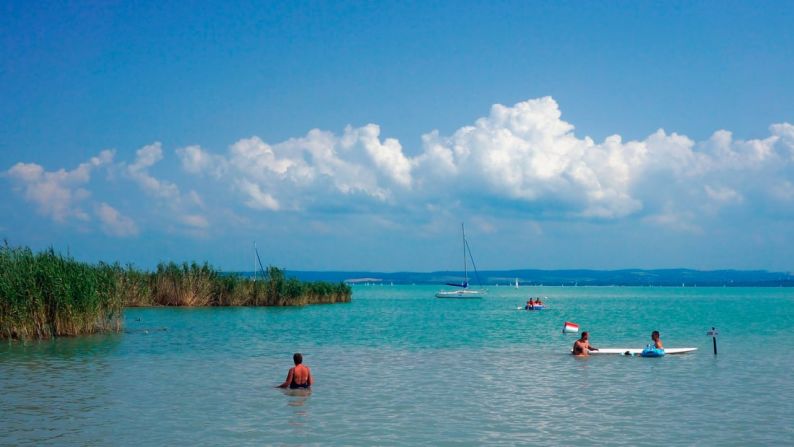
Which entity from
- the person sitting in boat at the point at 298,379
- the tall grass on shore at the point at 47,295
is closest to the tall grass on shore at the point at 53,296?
the tall grass on shore at the point at 47,295

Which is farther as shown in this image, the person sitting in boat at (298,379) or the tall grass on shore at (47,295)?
the tall grass on shore at (47,295)

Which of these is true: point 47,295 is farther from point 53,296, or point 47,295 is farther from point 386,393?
point 386,393

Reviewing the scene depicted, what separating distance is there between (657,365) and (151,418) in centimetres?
2048

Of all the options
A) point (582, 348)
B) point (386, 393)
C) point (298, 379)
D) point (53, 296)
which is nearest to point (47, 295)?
Result: point (53, 296)

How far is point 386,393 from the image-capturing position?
2305cm

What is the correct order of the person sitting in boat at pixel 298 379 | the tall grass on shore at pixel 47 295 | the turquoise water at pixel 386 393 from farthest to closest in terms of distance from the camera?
the tall grass on shore at pixel 47 295 → the person sitting in boat at pixel 298 379 → the turquoise water at pixel 386 393

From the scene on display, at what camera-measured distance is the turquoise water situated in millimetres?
17297

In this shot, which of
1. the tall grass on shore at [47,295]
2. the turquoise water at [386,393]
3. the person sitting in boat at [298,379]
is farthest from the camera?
the tall grass on shore at [47,295]

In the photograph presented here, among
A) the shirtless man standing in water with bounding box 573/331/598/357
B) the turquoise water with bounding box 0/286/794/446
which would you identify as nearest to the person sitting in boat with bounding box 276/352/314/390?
the turquoise water with bounding box 0/286/794/446

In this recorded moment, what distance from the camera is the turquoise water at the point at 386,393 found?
1730 centimetres

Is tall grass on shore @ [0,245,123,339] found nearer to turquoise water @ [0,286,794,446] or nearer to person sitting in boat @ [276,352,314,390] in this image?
turquoise water @ [0,286,794,446]

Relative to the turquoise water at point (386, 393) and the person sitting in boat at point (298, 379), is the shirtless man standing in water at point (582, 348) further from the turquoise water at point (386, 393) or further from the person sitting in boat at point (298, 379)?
the person sitting in boat at point (298, 379)

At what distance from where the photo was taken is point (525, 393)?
76.2 ft

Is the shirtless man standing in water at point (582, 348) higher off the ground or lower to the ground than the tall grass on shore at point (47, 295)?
lower
